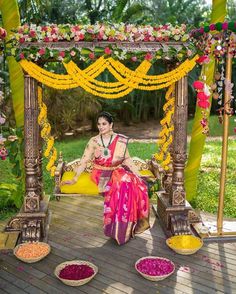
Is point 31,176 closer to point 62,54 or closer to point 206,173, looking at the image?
point 62,54

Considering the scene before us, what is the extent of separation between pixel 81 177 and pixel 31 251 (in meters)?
1.48

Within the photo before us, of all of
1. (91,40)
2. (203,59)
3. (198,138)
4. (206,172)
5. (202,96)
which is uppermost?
(91,40)

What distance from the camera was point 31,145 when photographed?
604 cm

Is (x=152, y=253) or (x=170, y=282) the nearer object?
(x=170, y=282)

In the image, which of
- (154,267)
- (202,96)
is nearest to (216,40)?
(202,96)

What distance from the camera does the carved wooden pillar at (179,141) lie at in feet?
20.3

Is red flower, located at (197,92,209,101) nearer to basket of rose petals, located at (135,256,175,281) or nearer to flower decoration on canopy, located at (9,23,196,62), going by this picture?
flower decoration on canopy, located at (9,23,196,62)

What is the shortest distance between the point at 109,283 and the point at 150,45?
3267mm

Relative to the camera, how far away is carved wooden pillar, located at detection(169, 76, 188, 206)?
6.18 m

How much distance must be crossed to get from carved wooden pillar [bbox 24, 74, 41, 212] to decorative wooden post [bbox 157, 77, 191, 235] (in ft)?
6.93

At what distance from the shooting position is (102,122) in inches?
243

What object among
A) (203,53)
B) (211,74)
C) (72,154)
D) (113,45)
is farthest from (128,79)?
(72,154)

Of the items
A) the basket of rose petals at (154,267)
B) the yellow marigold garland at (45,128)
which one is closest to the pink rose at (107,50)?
the yellow marigold garland at (45,128)

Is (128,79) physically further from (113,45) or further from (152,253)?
(152,253)
